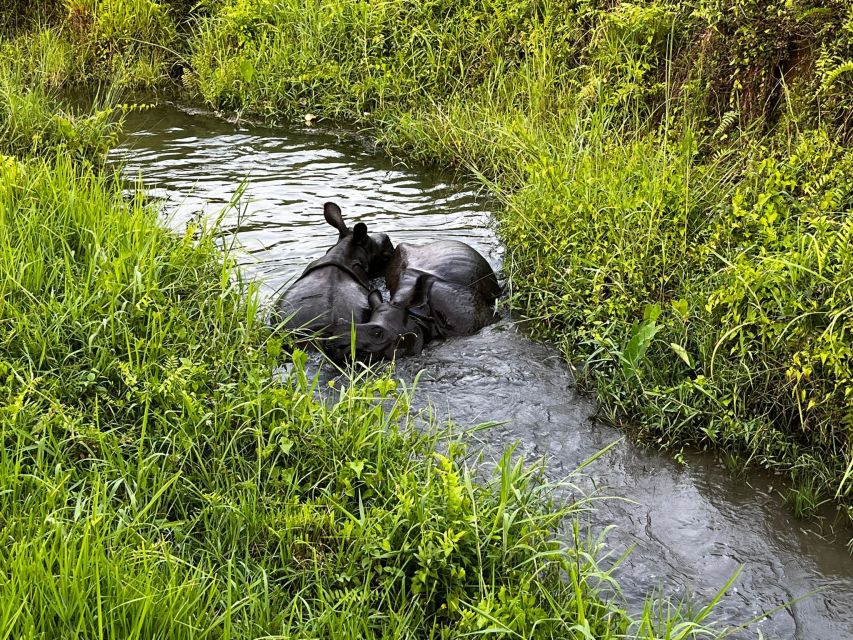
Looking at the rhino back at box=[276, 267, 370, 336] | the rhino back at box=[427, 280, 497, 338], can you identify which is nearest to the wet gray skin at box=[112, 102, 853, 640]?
the rhino back at box=[427, 280, 497, 338]

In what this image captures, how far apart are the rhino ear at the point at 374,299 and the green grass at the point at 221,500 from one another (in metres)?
0.90

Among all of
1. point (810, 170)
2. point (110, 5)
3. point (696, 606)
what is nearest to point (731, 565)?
point (696, 606)

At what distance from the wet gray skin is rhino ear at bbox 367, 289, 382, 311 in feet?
1.50

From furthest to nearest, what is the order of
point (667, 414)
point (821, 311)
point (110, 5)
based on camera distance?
point (110, 5) → point (667, 414) → point (821, 311)

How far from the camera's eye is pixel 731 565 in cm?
345

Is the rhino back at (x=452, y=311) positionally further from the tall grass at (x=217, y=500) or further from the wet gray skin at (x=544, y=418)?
the tall grass at (x=217, y=500)

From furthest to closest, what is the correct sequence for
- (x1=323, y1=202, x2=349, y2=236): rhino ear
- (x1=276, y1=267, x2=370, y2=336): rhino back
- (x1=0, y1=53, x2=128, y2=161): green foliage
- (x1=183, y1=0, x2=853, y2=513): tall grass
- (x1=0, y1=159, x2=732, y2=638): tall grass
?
1. (x1=0, y1=53, x2=128, y2=161): green foliage
2. (x1=323, y1=202, x2=349, y2=236): rhino ear
3. (x1=276, y1=267, x2=370, y2=336): rhino back
4. (x1=183, y1=0, x2=853, y2=513): tall grass
5. (x1=0, y1=159, x2=732, y2=638): tall grass

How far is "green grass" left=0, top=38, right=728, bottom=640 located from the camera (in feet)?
8.73

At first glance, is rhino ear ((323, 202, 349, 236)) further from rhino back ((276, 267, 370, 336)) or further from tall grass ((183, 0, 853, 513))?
tall grass ((183, 0, 853, 513))

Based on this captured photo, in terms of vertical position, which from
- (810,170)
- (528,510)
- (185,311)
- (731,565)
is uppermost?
(810,170)

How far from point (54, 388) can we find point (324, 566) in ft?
4.66

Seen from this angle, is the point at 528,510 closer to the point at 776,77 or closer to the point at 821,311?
the point at 821,311

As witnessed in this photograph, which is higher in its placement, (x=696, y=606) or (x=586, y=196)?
(x=586, y=196)

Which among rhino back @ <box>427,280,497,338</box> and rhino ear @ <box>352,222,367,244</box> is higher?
rhino ear @ <box>352,222,367,244</box>
